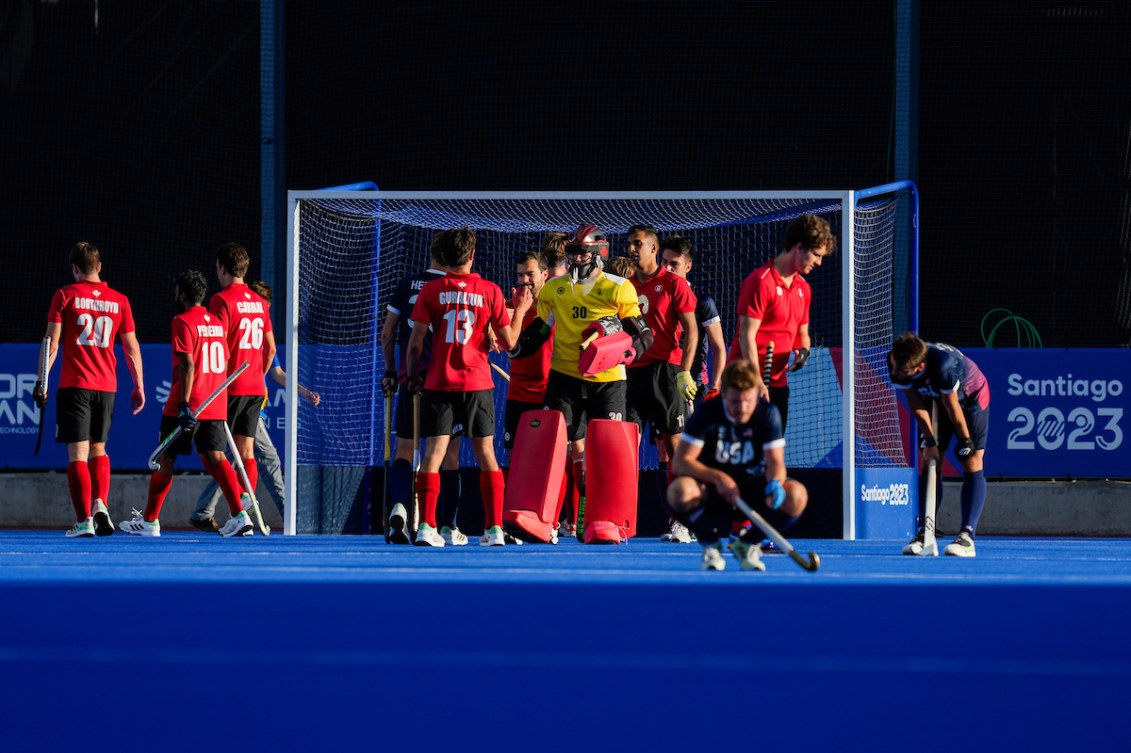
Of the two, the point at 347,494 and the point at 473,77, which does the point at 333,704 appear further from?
the point at 473,77

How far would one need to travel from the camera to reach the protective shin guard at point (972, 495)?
896 cm

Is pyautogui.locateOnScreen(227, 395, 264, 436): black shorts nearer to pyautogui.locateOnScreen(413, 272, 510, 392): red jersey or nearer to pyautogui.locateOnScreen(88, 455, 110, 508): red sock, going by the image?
pyautogui.locateOnScreen(88, 455, 110, 508): red sock

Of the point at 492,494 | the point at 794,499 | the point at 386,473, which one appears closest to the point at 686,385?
the point at 492,494

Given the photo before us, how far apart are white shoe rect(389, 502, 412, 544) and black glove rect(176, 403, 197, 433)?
66.8 inches

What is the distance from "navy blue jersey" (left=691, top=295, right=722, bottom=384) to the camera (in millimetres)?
10406

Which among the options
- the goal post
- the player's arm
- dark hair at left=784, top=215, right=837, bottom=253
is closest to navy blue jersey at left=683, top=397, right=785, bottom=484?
dark hair at left=784, top=215, right=837, bottom=253

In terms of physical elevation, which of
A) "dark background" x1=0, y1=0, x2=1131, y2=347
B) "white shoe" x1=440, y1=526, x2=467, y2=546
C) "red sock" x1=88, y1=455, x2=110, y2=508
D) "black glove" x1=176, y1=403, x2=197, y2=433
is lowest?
"white shoe" x1=440, y1=526, x2=467, y2=546

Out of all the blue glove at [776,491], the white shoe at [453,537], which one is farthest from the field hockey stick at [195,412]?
the blue glove at [776,491]

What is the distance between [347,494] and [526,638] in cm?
656

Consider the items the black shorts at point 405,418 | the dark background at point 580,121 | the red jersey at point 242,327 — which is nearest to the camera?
the black shorts at point 405,418

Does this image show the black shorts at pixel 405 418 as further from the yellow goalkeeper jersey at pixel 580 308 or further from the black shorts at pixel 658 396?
the black shorts at pixel 658 396

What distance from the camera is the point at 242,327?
37.2 ft

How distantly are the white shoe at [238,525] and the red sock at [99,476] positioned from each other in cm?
81

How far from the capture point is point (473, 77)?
56.2 feet
